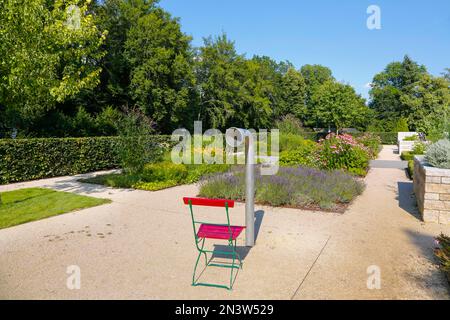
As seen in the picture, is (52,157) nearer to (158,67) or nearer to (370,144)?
(158,67)

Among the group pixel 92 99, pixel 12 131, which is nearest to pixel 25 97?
pixel 12 131

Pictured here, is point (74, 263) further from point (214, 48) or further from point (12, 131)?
point (214, 48)

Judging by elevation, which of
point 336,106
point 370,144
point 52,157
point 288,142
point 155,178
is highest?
point 336,106

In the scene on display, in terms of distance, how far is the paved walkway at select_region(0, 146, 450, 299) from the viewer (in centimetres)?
336

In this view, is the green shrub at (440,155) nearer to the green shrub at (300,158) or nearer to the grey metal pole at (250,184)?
the grey metal pole at (250,184)

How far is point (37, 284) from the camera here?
3.52m

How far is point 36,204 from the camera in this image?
7273 millimetres

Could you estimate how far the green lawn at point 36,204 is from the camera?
6.18 m

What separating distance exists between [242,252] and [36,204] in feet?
17.4

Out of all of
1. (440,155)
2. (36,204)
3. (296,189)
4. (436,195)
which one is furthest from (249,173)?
(36,204)

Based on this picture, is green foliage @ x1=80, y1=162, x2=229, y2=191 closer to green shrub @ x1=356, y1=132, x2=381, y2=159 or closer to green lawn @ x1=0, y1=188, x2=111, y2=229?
green lawn @ x1=0, y1=188, x2=111, y2=229

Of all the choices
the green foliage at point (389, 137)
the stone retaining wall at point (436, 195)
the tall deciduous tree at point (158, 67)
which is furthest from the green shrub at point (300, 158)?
the green foliage at point (389, 137)
